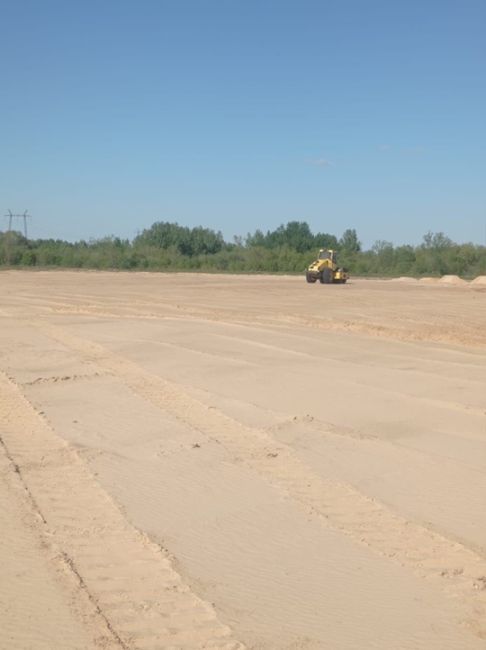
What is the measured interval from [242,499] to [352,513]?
0.86 metres

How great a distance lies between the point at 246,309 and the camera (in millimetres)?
26953

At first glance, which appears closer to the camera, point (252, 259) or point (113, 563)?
point (113, 563)

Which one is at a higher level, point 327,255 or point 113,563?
point 327,255

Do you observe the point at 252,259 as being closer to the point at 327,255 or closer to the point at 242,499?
the point at 327,255

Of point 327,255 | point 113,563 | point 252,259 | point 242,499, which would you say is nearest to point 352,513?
point 242,499

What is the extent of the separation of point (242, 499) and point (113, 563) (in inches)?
65.6

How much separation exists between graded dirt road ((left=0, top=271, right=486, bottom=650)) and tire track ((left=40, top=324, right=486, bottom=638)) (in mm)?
20

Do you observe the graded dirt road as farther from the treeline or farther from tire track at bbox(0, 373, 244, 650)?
the treeline

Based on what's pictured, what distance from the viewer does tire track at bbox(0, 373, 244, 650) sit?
459 cm

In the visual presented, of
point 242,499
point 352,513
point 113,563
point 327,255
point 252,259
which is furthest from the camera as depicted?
point 252,259

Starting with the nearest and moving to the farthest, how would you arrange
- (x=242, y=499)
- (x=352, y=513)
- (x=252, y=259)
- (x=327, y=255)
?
1. (x=352, y=513)
2. (x=242, y=499)
3. (x=327, y=255)
4. (x=252, y=259)

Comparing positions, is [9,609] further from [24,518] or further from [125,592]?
[24,518]

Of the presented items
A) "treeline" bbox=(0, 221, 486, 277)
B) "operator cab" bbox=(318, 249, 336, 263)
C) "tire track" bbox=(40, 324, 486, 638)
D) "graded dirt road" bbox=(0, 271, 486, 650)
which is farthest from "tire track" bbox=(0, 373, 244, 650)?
"treeline" bbox=(0, 221, 486, 277)

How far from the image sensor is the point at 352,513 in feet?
21.9
